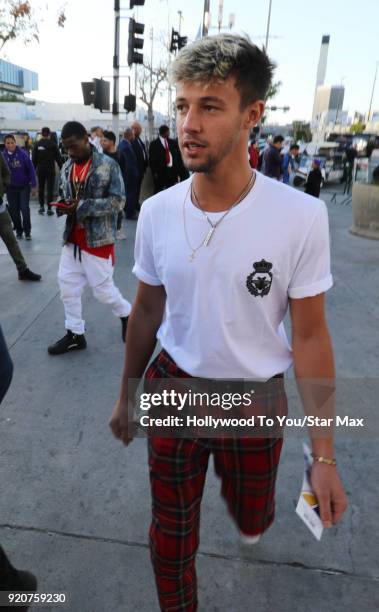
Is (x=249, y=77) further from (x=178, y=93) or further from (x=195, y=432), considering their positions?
(x=195, y=432)

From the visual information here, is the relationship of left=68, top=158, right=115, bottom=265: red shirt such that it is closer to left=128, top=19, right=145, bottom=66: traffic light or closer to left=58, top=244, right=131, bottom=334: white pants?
left=58, top=244, right=131, bottom=334: white pants

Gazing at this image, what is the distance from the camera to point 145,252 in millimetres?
1620

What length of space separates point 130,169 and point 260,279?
9052 millimetres

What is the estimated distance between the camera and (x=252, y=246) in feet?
4.39

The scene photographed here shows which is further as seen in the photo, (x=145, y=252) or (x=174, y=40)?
(x=174, y=40)

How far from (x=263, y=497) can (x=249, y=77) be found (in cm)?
136

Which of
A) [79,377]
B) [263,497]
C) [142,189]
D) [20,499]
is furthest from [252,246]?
[142,189]

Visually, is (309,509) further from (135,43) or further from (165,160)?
(135,43)

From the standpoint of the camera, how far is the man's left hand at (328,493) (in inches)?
51.9

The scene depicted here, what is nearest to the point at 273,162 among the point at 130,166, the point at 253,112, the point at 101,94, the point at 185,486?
the point at 130,166

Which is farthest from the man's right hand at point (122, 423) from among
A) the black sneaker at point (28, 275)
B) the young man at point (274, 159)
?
the young man at point (274, 159)

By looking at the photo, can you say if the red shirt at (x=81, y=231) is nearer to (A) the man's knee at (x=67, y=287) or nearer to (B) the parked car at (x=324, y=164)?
(A) the man's knee at (x=67, y=287)

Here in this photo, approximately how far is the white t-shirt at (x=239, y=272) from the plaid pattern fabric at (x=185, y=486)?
0.56 feet

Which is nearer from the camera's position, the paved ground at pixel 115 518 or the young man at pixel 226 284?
the young man at pixel 226 284
